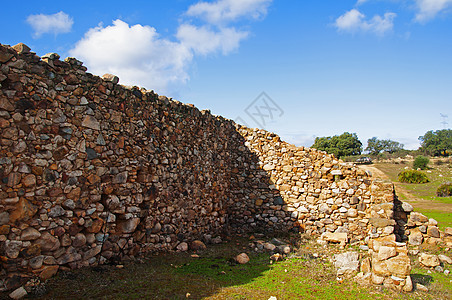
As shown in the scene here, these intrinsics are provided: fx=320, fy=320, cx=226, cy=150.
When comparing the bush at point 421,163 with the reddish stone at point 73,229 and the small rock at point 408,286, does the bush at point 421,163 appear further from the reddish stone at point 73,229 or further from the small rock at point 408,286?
the reddish stone at point 73,229

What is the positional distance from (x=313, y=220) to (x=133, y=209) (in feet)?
20.5

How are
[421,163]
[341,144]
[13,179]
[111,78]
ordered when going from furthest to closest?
[341,144], [421,163], [111,78], [13,179]

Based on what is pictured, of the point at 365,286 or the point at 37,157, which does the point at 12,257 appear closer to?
the point at 37,157

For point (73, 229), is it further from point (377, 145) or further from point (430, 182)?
point (377, 145)

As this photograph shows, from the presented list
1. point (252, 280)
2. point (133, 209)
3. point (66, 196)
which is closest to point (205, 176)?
point (133, 209)

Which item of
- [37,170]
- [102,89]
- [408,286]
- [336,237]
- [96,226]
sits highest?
[102,89]

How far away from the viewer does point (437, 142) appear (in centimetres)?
5169

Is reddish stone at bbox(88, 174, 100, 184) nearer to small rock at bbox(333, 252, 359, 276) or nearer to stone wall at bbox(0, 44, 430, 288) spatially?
stone wall at bbox(0, 44, 430, 288)

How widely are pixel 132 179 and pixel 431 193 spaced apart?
24572mm

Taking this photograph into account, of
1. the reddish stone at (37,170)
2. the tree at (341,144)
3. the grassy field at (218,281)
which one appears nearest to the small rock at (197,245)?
the grassy field at (218,281)

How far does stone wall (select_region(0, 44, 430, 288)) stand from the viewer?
5.36 m

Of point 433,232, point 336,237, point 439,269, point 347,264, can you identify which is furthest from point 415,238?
point 347,264

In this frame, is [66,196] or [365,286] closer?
[66,196]

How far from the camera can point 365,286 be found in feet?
21.2
